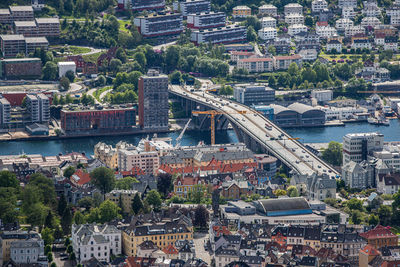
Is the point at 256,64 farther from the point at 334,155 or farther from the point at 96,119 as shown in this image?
the point at 334,155

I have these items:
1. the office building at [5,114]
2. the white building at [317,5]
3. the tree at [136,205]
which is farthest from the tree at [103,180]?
the white building at [317,5]

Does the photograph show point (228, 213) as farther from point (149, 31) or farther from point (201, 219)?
point (149, 31)

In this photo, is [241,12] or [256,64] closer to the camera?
[256,64]

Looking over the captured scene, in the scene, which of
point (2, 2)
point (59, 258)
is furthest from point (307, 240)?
point (2, 2)

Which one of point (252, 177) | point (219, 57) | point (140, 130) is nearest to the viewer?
point (252, 177)

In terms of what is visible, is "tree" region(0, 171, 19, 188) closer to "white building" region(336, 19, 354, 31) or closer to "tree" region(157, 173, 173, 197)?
"tree" region(157, 173, 173, 197)

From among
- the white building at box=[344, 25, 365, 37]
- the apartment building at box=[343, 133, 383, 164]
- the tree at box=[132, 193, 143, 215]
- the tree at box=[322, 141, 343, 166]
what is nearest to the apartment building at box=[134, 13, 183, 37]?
the white building at box=[344, 25, 365, 37]

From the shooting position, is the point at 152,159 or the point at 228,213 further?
the point at 152,159

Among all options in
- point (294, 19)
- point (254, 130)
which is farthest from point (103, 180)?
point (294, 19)
